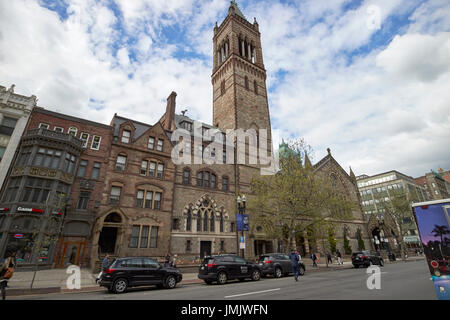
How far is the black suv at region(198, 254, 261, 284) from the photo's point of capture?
14.1 meters

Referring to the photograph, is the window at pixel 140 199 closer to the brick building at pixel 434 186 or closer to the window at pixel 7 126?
the window at pixel 7 126

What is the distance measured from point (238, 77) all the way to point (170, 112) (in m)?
15.8

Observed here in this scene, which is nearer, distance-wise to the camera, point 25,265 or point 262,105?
point 25,265

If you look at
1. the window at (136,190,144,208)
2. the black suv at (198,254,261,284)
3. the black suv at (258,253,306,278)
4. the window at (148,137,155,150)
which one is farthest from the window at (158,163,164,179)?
the black suv at (258,253,306,278)

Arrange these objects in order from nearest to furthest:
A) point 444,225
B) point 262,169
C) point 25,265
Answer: point 444,225 → point 25,265 → point 262,169

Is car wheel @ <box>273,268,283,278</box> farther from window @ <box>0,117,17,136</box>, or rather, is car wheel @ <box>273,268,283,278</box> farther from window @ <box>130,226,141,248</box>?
window @ <box>0,117,17,136</box>

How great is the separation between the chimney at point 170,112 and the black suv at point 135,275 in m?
21.7

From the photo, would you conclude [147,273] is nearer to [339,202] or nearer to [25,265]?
[25,265]

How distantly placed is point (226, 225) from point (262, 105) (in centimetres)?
2406

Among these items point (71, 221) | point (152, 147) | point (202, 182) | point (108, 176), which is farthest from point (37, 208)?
point (202, 182)

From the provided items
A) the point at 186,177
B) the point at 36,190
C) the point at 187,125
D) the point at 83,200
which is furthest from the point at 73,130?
the point at 187,125

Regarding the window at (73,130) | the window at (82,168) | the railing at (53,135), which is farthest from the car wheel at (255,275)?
the window at (73,130)

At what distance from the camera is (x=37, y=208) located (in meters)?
19.5

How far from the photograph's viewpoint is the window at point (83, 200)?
21.7 meters
